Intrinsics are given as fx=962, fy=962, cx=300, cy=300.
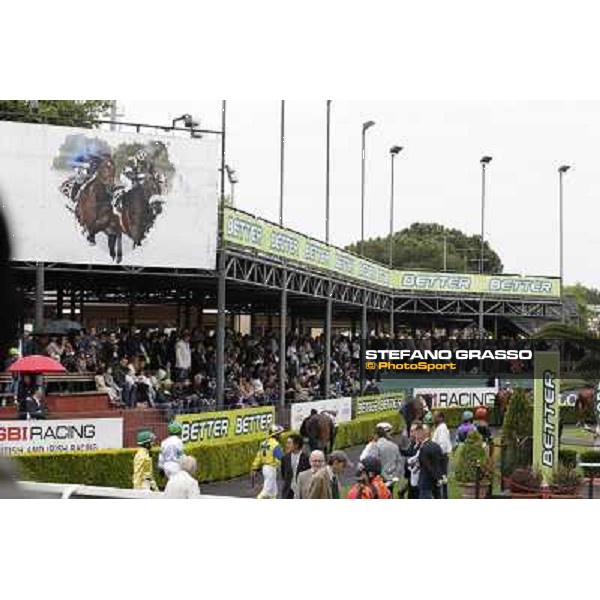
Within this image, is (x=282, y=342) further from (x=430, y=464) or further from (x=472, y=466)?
(x=430, y=464)

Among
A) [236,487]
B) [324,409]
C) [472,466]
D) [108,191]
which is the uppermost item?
[108,191]

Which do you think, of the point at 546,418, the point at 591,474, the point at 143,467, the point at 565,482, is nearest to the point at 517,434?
the point at 546,418

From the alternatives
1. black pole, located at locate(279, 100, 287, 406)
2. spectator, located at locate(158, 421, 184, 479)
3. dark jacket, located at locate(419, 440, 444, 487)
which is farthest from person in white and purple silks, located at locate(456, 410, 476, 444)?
spectator, located at locate(158, 421, 184, 479)

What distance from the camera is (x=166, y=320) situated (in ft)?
43.7

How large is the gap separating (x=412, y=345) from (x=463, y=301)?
62.4 inches

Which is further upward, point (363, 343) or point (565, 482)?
point (363, 343)

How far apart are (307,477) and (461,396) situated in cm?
261

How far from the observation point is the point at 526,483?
357 inches

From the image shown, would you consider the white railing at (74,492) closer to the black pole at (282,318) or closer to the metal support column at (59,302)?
the black pole at (282,318)

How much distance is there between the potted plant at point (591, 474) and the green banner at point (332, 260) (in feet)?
7.57

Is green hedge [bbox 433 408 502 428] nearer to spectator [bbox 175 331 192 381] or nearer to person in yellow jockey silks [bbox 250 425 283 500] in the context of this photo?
person in yellow jockey silks [bbox 250 425 283 500]

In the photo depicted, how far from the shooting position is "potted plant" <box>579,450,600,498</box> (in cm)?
915

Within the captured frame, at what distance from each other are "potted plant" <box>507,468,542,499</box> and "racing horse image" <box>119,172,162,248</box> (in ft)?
14.6
